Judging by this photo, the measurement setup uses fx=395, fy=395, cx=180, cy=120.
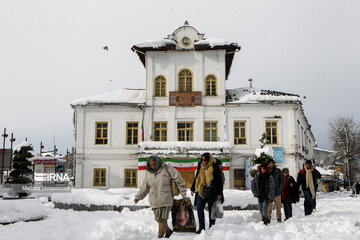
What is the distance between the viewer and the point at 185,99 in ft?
87.1

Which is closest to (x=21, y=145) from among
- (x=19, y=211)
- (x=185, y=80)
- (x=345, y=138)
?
(x=185, y=80)

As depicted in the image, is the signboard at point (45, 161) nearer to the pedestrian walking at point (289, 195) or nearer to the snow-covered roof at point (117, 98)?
the snow-covered roof at point (117, 98)

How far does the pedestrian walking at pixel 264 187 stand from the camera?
30.7 ft

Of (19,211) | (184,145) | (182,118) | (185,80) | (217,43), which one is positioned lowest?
(19,211)

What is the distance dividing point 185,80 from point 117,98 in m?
4.99

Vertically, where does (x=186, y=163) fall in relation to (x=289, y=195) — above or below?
above

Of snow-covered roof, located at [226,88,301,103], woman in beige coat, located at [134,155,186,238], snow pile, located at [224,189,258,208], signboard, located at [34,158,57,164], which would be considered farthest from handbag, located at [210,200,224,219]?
signboard, located at [34,158,57,164]

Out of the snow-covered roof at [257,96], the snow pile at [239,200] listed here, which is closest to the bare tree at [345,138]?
the snow-covered roof at [257,96]

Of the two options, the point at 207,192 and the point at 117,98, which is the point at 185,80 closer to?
the point at 117,98

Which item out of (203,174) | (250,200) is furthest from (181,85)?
(203,174)

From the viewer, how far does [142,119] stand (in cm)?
2658

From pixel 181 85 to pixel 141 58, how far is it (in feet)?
13.4

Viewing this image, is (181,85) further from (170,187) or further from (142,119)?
(170,187)

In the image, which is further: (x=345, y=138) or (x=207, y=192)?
(x=345, y=138)
